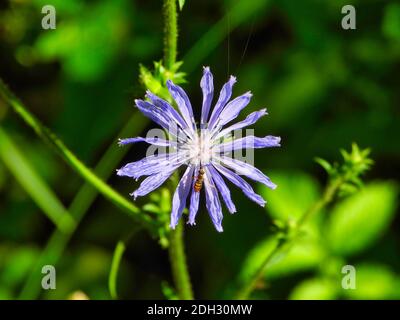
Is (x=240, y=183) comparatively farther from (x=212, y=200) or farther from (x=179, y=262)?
(x=179, y=262)

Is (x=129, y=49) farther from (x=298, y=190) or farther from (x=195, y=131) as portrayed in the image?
(x=195, y=131)

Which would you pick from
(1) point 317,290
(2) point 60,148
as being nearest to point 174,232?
(2) point 60,148

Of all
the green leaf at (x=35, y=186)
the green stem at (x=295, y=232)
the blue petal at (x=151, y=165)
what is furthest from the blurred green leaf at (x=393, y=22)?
the green leaf at (x=35, y=186)

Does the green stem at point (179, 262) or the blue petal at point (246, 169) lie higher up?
the blue petal at point (246, 169)

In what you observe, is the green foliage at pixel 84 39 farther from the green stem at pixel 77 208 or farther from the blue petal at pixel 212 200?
the blue petal at pixel 212 200

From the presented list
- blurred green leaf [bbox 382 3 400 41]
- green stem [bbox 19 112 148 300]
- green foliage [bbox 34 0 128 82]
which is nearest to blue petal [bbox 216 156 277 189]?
green stem [bbox 19 112 148 300]

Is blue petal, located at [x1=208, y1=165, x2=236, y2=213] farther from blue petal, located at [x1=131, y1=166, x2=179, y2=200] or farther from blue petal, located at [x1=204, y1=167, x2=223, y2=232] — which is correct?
blue petal, located at [x1=131, y1=166, x2=179, y2=200]

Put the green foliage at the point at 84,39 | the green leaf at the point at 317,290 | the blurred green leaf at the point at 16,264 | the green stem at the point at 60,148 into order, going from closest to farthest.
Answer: the green stem at the point at 60,148 → the green leaf at the point at 317,290 → the green foliage at the point at 84,39 → the blurred green leaf at the point at 16,264
